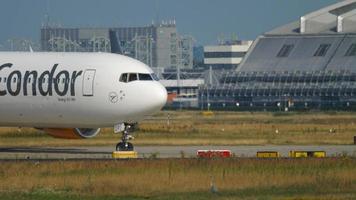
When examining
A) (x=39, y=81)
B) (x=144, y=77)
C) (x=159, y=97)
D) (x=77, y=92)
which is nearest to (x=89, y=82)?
(x=77, y=92)

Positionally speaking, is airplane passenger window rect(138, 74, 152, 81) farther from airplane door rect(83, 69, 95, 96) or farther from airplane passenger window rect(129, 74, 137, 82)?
airplane door rect(83, 69, 95, 96)

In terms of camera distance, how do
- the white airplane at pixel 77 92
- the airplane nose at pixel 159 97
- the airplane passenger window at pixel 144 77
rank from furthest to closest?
the airplane passenger window at pixel 144 77
the white airplane at pixel 77 92
the airplane nose at pixel 159 97

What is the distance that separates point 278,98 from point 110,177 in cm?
13373

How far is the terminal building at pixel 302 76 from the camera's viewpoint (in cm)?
17500

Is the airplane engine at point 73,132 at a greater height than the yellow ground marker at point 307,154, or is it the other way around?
the airplane engine at point 73,132

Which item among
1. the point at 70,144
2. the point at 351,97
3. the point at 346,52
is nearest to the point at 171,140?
the point at 70,144

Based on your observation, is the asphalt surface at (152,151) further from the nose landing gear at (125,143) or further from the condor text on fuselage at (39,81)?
the condor text on fuselage at (39,81)

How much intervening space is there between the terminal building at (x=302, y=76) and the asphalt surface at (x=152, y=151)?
328 ft

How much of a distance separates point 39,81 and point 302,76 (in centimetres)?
12357

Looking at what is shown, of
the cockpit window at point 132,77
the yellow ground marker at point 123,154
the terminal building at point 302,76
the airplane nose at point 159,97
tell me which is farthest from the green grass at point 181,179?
the terminal building at point 302,76

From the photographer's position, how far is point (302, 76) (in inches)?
7308

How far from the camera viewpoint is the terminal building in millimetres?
175000

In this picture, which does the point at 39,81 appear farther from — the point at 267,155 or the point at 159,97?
the point at 267,155

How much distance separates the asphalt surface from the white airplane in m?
1.18
